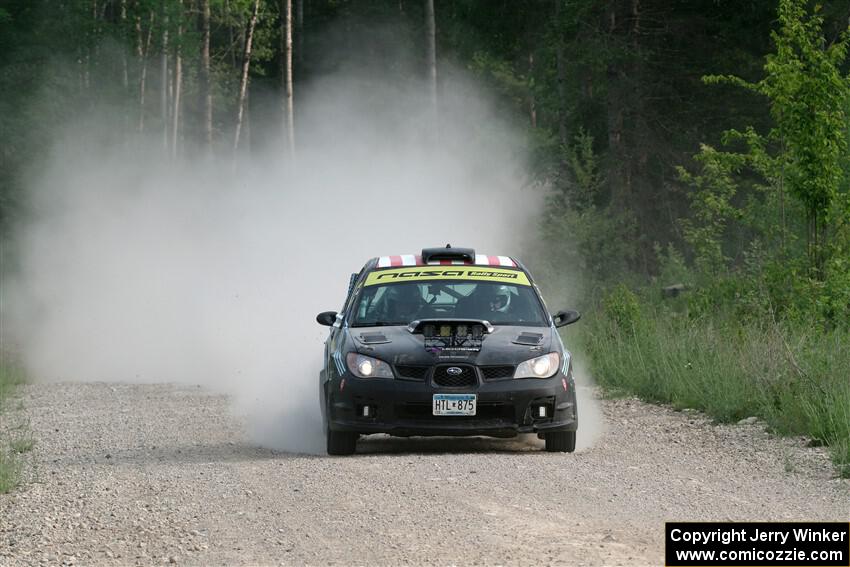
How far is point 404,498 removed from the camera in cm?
1052

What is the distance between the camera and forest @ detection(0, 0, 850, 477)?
1927 centimetres

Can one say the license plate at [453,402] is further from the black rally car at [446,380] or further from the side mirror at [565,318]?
the side mirror at [565,318]

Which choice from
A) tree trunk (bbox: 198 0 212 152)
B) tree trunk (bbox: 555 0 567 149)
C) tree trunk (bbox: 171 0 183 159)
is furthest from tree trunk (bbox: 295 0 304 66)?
tree trunk (bbox: 555 0 567 149)

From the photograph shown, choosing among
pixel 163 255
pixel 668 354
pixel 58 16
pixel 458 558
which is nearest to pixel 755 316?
pixel 668 354

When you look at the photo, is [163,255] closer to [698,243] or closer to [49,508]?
[698,243]

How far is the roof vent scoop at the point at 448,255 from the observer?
48.2 feet

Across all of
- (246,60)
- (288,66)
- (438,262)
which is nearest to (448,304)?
(438,262)

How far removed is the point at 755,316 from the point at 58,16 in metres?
39.6

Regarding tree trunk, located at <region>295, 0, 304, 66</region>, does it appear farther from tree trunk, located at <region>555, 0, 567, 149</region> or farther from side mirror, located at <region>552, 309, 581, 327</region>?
side mirror, located at <region>552, 309, 581, 327</region>

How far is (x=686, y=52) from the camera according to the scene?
125 feet

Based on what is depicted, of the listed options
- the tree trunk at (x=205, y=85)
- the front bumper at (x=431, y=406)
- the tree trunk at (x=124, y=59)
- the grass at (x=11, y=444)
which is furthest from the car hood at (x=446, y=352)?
the tree trunk at (x=124, y=59)

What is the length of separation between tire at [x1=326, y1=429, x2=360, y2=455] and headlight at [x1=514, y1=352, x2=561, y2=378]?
1.50m

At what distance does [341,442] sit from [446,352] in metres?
1.23

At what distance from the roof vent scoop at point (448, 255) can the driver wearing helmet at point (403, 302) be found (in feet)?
1.71
